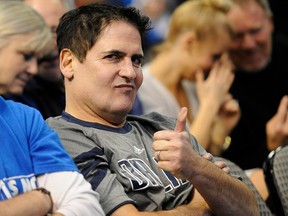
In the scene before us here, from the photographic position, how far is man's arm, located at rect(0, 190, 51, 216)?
2363mm

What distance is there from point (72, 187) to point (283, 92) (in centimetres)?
361

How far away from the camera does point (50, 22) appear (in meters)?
4.59

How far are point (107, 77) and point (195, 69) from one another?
231 cm

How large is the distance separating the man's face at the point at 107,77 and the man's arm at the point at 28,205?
62 centimetres

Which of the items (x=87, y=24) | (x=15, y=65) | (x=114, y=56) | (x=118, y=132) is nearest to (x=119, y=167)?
(x=118, y=132)

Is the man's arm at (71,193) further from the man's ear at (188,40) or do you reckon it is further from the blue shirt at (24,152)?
the man's ear at (188,40)

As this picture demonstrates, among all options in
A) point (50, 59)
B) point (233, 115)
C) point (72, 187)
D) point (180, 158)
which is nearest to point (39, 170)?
point (72, 187)

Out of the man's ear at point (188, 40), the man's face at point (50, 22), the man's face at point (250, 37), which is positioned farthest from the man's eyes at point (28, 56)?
the man's face at point (250, 37)

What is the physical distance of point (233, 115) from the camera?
5078 millimetres

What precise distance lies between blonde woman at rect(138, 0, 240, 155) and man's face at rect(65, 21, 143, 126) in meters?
1.99

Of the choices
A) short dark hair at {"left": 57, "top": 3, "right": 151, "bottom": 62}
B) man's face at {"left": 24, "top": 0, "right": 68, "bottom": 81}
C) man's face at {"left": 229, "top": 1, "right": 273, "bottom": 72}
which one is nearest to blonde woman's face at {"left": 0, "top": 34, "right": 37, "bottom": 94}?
man's face at {"left": 24, "top": 0, "right": 68, "bottom": 81}

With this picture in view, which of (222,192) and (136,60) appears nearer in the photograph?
(222,192)

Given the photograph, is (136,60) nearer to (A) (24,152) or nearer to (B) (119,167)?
(B) (119,167)

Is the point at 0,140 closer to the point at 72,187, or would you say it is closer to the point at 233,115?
the point at 72,187
